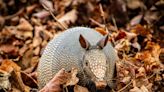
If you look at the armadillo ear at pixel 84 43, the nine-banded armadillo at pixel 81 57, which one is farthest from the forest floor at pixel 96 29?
the armadillo ear at pixel 84 43

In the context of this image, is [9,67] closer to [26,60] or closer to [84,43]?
[26,60]

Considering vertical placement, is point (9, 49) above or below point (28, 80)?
above

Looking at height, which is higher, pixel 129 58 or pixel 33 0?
pixel 33 0

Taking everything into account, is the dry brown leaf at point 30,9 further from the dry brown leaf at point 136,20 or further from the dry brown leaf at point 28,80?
the dry brown leaf at point 28,80

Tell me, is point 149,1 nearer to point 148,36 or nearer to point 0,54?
point 148,36

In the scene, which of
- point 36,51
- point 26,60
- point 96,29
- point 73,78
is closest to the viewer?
point 73,78

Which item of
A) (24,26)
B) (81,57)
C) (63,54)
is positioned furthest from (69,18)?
(81,57)

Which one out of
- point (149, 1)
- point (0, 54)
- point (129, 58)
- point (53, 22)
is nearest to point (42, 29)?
point (53, 22)

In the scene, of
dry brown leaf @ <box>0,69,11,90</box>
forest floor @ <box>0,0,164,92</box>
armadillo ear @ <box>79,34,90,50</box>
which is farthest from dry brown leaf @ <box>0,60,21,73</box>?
armadillo ear @ <box>79,34,90,50</box>
